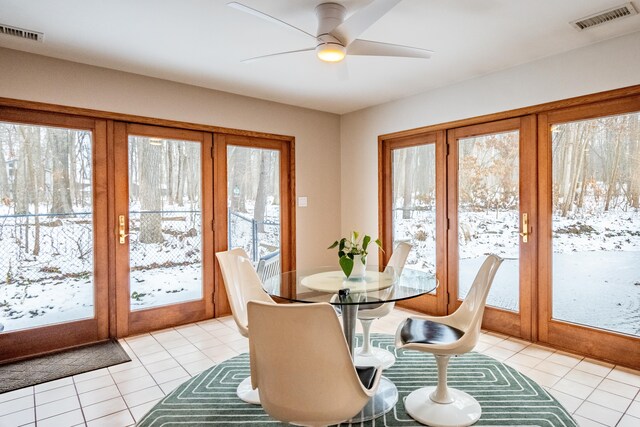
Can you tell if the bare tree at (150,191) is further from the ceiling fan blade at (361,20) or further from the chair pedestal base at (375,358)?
the ceiling fan blade at (361,20)

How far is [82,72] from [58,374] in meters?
2.51

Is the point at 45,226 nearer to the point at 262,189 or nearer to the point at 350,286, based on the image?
the point at 262,189

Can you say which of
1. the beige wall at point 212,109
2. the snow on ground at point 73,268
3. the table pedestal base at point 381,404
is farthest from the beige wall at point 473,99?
the table pedestal base at point 381,404

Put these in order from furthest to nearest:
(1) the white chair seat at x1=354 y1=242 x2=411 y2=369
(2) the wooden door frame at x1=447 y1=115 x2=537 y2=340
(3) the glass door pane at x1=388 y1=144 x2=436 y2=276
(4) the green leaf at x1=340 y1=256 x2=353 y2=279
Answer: (3) the glass door pane at x1=388 y1=144 x2=436 y2=276 → (2) the wooden door frame at x1=447 y1=115 x2=537 y2=340 → (1) the white chair seat at x1=354 y1=242 x2=411 y2=369 → (4) the green leaf at x1=340 y1=256 x2=353 y2=279

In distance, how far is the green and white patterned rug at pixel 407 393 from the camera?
7.26ft

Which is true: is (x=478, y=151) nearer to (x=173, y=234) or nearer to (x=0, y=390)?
(x=173, y=234)

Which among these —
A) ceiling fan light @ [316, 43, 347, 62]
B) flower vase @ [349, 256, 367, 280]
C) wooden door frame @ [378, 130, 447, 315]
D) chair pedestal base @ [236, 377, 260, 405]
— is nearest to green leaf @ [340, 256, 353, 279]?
flower vase @ [349, 256, 367, 280]

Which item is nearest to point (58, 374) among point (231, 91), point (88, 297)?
point (88, 297)

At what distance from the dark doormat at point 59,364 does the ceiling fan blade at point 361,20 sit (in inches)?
116

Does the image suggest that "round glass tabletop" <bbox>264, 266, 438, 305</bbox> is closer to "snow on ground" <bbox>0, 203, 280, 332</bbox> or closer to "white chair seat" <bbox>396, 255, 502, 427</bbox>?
"white chair seat" <bbox>396, 255, 502, 427</bbox>

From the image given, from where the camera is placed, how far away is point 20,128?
10.5ft

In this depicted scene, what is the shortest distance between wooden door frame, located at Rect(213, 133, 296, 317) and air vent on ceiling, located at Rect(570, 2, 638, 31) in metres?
3.06

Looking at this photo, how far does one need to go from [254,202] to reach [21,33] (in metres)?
2.55

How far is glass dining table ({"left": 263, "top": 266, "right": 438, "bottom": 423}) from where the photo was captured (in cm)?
223
